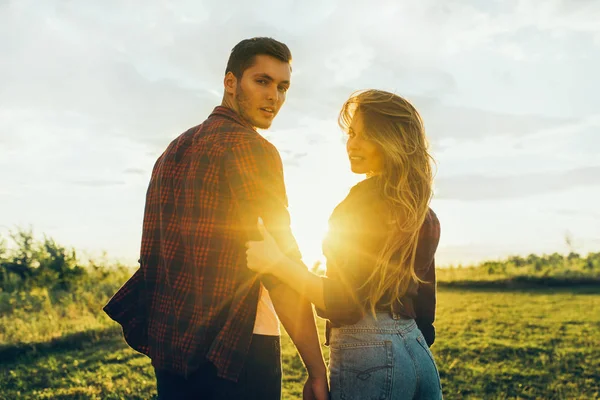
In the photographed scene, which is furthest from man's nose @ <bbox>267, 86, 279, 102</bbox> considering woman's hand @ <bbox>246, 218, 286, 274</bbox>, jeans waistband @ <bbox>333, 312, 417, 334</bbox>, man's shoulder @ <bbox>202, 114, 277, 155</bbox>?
jeans waistband @ <bbox>333, 312, 417, 334</bbox>

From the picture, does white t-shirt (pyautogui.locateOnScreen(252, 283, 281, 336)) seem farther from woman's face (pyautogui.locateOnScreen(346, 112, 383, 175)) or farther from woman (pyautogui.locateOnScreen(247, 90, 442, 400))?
woman's face (pyautogui.locateOnScreen(346, 112, 383, 175))

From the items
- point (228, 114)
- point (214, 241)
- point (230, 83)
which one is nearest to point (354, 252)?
point (214, 241)

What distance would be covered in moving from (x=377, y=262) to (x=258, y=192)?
1.96ft

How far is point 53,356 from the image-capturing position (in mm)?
7504

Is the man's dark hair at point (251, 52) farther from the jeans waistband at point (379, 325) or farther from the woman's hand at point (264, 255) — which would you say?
the jeans waistband at point (379, 325)

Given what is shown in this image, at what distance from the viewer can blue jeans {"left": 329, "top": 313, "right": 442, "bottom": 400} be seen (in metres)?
2.23

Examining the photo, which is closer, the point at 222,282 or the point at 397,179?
the point at 222,282

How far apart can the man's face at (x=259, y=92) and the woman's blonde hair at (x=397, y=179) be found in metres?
0.38

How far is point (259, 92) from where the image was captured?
2627 millimetres

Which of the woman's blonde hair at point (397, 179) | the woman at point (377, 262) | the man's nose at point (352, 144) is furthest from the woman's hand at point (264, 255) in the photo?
the man's nose at point (352, 144)

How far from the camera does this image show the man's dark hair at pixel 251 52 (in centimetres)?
264

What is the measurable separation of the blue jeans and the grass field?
150 inches

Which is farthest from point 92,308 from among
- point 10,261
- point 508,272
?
point 508,272

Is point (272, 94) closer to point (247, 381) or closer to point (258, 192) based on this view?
point (258, 192)
